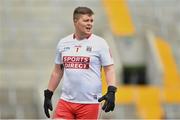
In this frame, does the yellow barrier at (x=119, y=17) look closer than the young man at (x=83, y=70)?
No

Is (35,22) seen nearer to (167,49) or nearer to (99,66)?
(167,49)

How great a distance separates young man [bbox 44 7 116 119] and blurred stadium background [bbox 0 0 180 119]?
19.2 ft

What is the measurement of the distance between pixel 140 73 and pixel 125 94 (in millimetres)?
2057

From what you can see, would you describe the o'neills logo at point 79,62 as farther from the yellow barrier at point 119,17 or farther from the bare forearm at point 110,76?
the yellow barrier at point 119,17

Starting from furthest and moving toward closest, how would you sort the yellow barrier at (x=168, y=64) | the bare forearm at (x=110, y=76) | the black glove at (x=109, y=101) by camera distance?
the yellow barrier at (x=168, y=64), the bare forearm at (x=110, y=76), the black glove at (x=109, y=101)

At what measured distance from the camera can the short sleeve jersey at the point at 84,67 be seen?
522 centimetres

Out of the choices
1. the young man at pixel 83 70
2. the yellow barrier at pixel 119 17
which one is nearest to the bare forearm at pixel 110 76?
the young man at pixel 83 70

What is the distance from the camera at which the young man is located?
17.1 feet

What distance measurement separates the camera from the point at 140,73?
13.4 m

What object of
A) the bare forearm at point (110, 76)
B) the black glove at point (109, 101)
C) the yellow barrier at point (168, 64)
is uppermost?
the bare forearm at point (110, 76)

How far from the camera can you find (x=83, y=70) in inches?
206

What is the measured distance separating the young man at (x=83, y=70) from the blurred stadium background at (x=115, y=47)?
5.86m

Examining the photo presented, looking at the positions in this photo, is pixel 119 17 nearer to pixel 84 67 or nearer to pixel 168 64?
pixel 168 64

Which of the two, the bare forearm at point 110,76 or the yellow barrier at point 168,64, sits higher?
the bare forearm at point 110,76
